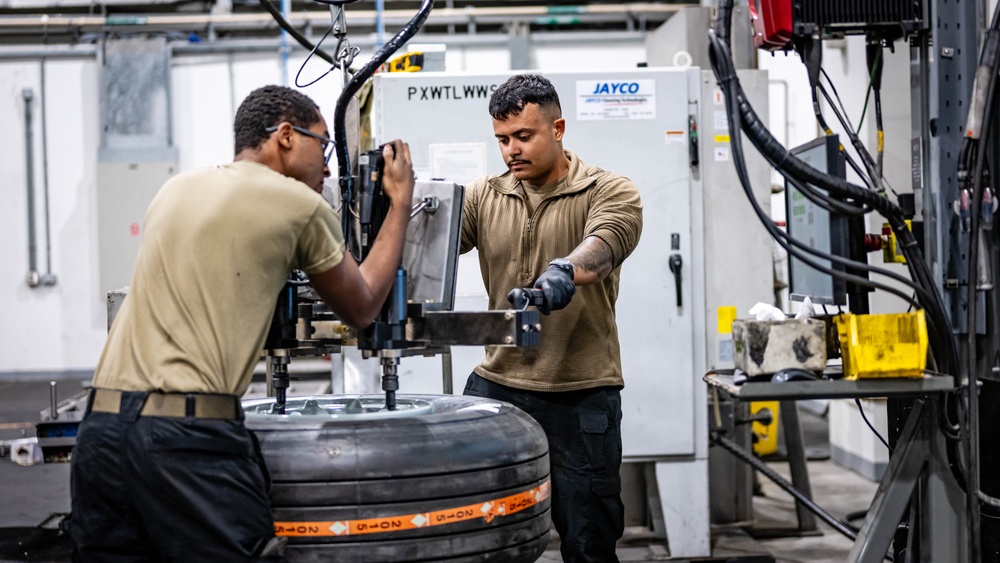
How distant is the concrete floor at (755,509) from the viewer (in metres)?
3.56

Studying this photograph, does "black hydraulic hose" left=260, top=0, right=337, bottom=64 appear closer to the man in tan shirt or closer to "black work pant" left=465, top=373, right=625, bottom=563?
the man in tan shirt

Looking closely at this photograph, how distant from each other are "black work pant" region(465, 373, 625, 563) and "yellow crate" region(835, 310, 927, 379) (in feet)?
1.86

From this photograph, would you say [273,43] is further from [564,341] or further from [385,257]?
[385,257]

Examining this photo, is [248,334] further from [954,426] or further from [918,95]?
[918,95]

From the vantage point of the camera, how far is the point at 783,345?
1.81m

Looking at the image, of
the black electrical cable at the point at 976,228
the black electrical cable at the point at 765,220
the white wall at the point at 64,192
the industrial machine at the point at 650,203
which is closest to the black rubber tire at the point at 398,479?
the black electrical cable at the point at 765,220

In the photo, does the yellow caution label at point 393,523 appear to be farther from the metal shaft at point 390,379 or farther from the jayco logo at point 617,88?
the jayco logo at point 617,88

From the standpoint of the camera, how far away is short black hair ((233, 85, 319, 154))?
1.59m

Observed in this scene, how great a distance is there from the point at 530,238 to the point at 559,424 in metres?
0.40

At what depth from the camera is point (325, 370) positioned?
5512 mm

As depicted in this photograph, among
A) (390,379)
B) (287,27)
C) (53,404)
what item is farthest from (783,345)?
(53,404)

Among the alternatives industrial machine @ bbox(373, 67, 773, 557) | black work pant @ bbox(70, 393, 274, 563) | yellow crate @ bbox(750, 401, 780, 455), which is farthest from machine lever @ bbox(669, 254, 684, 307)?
black work pant @ bbox(70, 393, 274, 563)

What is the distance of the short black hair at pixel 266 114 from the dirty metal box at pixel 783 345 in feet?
2.83

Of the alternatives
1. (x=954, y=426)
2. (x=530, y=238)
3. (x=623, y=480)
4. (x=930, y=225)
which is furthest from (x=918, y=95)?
(x=623, y=480)
